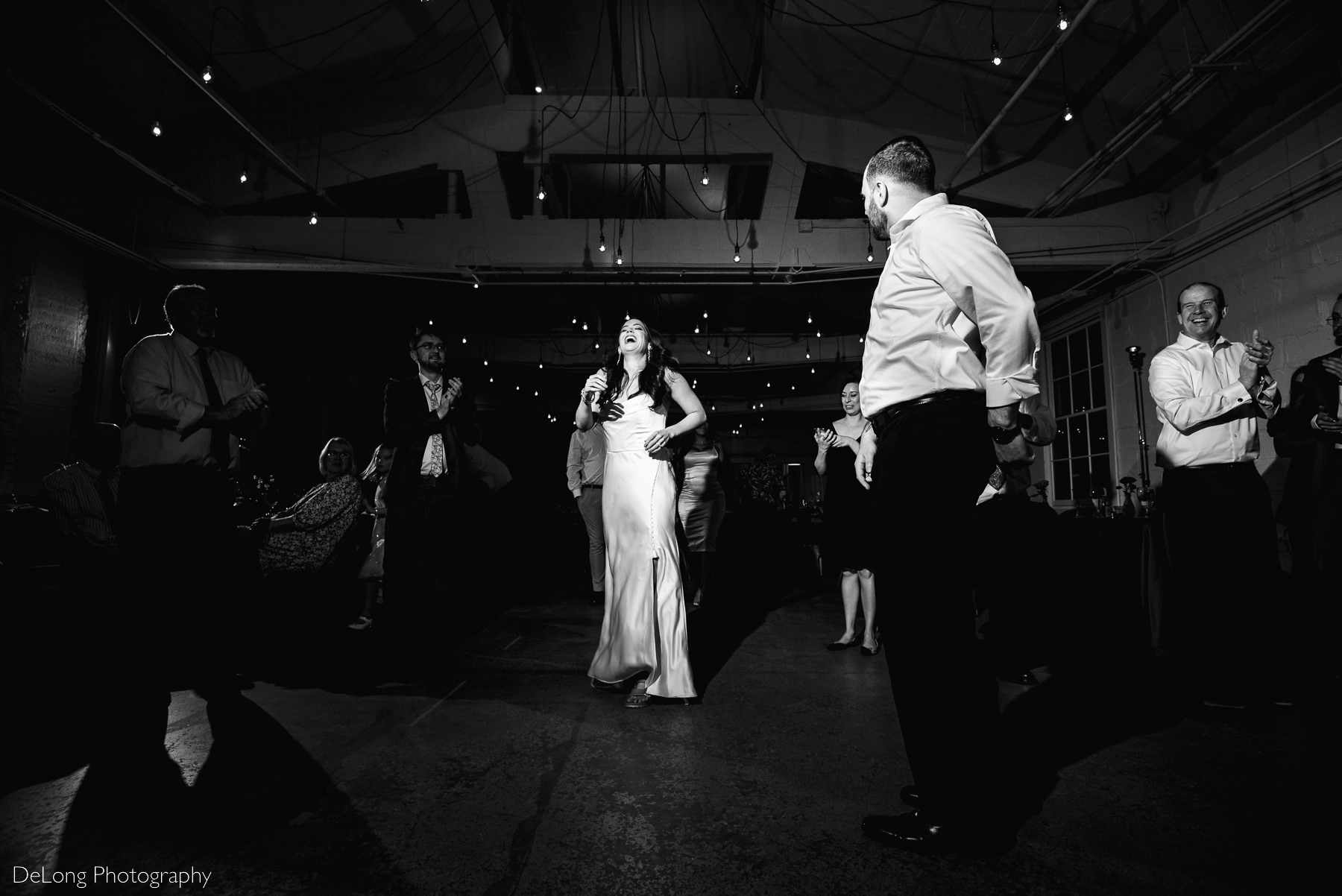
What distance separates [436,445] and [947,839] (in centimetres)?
344

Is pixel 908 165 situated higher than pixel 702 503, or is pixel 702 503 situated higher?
pixel 908 165

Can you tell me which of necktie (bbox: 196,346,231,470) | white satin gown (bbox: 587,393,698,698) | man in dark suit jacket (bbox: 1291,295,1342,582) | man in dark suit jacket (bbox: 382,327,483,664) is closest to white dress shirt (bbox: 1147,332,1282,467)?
man in dark suit jacket (bbox: 1291,295,1342,582)

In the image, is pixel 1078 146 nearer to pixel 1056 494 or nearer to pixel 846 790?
pixel 1056 494

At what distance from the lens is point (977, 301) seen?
4.75 ft

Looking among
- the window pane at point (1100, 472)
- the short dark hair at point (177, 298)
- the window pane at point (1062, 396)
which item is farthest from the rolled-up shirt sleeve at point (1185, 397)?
the window pane at point (1062, 396)

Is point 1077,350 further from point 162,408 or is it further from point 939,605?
point 162,408

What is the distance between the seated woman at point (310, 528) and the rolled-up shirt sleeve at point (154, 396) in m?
1.66

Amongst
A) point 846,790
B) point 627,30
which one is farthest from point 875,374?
point 627,30

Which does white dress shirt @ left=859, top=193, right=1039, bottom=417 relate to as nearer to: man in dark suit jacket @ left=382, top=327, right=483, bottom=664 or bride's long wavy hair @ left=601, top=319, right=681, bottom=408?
bride's long wavy hair @ left=601, top=319, right=681, bottom=408

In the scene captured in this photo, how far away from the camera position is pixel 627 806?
63.7 inches

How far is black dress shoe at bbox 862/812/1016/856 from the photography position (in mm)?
1390

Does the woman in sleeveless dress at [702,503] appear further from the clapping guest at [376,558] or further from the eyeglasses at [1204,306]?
the eyeglasses at [1204,306]

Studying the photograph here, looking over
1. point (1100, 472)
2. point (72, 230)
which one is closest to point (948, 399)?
point (72, 230)

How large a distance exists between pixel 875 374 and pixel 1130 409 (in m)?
7.92
